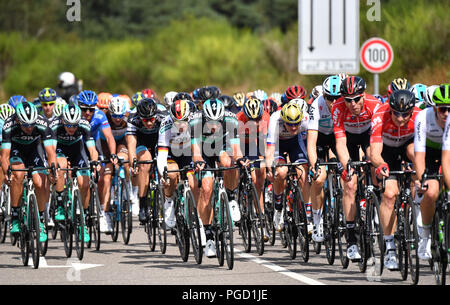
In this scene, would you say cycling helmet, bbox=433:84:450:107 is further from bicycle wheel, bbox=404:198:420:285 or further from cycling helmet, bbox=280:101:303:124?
cycling helmet, bbox=280:101:303:124

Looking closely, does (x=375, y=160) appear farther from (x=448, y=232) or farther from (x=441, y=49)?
Answer: (x=441, y=49)

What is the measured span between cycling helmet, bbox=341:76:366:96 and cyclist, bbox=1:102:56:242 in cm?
347

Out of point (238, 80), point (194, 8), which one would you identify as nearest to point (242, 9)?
point (194, 8)

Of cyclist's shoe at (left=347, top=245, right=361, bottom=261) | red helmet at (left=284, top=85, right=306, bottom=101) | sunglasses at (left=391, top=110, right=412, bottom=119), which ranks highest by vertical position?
red helmet at (left=284, top=85, right=306, bottom=101)

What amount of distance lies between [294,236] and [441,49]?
1762cm

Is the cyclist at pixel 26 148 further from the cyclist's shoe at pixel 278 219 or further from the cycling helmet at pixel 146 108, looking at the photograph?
the cyclist's shoe at pixel 278 219

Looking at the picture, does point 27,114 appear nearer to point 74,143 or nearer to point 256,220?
point 74,143

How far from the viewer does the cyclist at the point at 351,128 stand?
1084 centimetres

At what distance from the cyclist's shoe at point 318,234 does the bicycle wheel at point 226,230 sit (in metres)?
1.40

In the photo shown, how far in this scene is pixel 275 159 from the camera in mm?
13141

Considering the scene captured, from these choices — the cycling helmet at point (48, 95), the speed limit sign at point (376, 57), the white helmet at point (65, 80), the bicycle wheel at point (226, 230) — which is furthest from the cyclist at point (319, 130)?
the white helmet at point (65, 80)

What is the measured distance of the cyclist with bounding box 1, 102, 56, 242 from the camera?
1224 centimetres

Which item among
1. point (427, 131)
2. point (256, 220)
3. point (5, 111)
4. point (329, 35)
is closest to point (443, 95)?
point (427, 131)

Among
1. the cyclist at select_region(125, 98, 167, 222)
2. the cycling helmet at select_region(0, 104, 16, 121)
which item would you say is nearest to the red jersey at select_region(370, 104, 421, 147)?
the cyclist at select_region(125, 98, 167, 222)
